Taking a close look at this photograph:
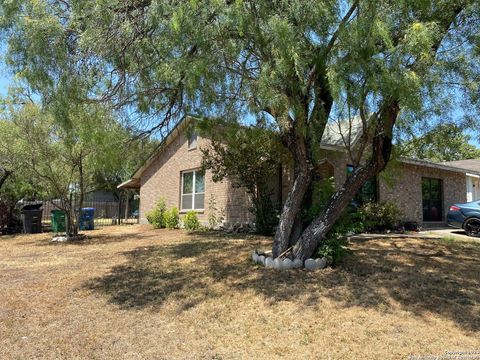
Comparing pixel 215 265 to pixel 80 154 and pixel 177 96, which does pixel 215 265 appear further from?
pixel 80 154

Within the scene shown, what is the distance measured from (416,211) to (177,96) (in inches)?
492

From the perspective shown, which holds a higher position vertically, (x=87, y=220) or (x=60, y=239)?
(x=87, y=220)

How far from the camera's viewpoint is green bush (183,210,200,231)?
16.3m

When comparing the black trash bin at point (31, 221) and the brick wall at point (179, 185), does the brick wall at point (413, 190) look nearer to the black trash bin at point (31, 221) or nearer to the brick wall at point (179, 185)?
the brick wall at point (179, 185)

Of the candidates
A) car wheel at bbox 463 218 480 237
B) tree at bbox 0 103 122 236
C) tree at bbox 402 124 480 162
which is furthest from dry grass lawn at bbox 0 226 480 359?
car wheel at bbox 463 218 480 237

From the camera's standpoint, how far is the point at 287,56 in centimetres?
643

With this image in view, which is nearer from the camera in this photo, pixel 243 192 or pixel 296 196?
pixel 296 196

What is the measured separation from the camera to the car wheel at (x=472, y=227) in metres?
13.9

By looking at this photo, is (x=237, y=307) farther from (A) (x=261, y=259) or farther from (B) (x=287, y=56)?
(B) (x=287, y=56)

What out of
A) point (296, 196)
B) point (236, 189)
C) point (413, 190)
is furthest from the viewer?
point (413, 190)

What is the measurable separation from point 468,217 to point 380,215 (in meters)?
2.95

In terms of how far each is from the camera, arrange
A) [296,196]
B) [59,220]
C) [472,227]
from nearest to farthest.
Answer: [296,196] → [472,227] → [59,220]

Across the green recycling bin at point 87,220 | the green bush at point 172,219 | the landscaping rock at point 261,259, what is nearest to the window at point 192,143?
the green bush at point 172,219

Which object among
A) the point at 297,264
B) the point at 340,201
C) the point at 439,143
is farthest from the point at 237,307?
the point at 439,143
